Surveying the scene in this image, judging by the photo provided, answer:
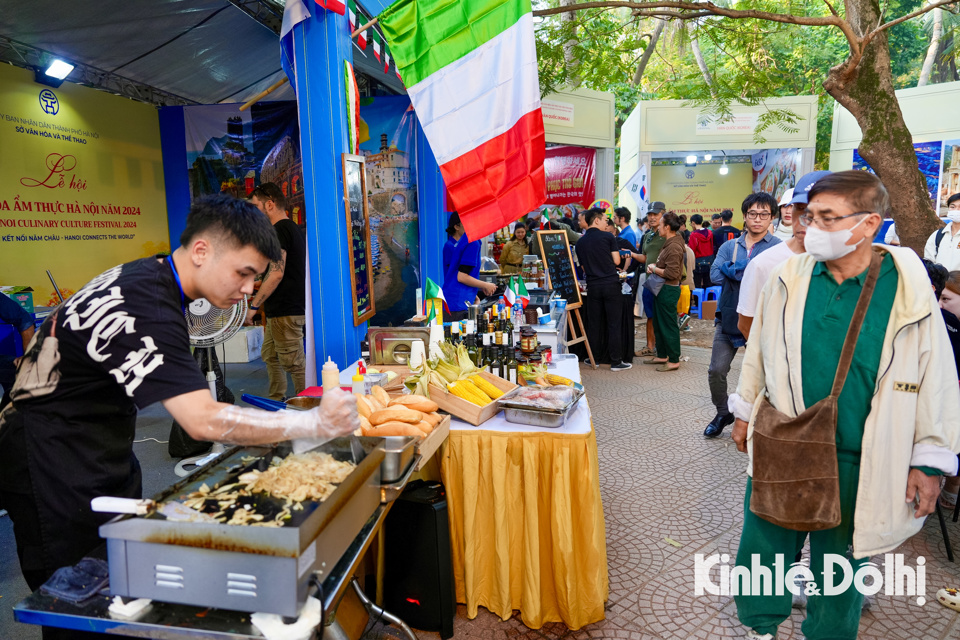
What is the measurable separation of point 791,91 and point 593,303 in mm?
9989

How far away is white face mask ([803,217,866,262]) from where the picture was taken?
2.06m

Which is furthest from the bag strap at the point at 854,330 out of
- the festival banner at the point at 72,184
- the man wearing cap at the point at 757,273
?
the festival banner at the point at 72,184

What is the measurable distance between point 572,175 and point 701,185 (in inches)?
218

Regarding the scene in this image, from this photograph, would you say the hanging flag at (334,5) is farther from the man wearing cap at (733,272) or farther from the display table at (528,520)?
the man wearing cap at (733,272)

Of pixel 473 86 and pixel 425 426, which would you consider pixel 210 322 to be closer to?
pixel 425 426

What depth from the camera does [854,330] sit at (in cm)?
203

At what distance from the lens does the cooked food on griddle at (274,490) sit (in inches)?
61.6

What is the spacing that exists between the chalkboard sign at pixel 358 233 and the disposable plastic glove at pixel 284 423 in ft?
8.24

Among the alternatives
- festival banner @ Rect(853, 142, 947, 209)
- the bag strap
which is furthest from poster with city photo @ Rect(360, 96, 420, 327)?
→ festival banner @ Rect(853, 142, 947, 209)

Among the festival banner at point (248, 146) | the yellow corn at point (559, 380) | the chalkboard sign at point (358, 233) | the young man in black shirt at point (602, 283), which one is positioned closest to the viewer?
the yellow corn at point (559, 380)

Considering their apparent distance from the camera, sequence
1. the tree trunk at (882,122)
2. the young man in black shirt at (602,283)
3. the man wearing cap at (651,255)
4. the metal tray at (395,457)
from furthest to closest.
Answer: the man wearing cap at (651,255), the young man in black shirt at (602,283), the tree trunk at (882,122), the metal tray at (395,457)

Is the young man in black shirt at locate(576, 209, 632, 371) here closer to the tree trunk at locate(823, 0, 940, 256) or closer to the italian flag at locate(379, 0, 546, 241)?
the tree trunk at locate(823, 0, 940, 256)

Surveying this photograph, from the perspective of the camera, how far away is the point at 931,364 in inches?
77.5

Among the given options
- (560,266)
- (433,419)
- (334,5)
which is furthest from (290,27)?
(560,266)
